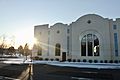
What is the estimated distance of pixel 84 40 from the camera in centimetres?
4078

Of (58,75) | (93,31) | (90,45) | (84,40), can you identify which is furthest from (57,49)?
(58,75)

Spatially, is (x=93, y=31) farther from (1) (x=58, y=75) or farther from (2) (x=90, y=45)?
(1) (x=58, y=75)

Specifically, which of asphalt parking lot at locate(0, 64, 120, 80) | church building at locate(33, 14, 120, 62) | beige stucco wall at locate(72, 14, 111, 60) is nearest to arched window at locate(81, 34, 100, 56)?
church building at locate(33, 14, 120, 62)

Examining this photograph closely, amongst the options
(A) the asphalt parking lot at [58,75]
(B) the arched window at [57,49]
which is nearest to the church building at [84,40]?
(B) the arched window at [57,49]

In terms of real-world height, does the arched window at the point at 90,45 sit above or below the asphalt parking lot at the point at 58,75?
above

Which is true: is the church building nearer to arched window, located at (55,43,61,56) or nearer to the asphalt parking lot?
arched window, located at (55,43,61,56)

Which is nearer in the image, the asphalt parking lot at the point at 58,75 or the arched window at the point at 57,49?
the asphalt parking lot at the point at 58,75

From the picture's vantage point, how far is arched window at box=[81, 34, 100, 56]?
39.0 meters

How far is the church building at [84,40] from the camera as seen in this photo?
3806 cm

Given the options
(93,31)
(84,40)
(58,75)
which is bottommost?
(58,75)

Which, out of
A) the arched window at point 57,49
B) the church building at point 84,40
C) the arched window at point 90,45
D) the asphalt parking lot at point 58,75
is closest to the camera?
the asphalt parking lot at point 58,75

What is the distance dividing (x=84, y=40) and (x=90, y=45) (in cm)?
198

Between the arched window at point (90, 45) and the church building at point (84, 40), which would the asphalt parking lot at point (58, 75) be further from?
the arched window at point (90, 45)

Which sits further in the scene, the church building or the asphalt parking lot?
the church building
